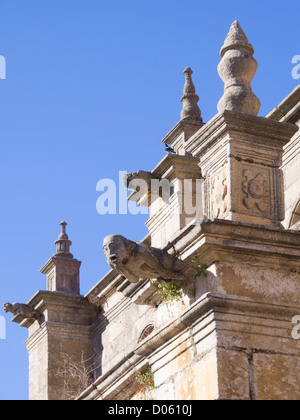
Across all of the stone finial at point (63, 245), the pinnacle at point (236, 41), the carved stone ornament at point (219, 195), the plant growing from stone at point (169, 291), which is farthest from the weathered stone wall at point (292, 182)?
the stone finial at point (63, 245)

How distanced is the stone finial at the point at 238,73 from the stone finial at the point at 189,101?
18.0ft

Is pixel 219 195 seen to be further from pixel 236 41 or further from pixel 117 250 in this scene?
pixel 236 41

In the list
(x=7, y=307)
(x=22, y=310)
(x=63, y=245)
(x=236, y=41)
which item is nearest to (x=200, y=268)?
(x=236, y=41)

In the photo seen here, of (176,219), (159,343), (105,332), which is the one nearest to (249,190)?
(159,343)

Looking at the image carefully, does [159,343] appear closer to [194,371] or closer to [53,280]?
[194,371]

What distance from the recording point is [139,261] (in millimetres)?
7820

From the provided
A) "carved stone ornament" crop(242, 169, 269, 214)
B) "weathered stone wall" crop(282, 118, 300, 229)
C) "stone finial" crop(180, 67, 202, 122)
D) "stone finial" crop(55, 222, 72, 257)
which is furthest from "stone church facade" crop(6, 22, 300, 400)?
"stone finial" crop(55, 222, 72, 257)

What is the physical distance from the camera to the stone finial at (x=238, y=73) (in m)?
8.34

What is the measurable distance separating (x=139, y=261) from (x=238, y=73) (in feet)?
5.52

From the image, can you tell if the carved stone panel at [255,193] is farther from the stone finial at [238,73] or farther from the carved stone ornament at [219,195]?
the stone finial at [238,73]

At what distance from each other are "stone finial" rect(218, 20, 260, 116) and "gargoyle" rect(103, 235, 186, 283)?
1211 mm

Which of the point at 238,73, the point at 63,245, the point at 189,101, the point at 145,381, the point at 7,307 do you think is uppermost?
the point at 189,101

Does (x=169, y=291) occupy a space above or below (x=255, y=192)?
below

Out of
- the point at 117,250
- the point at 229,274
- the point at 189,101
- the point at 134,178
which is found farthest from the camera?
the point at 189,101
